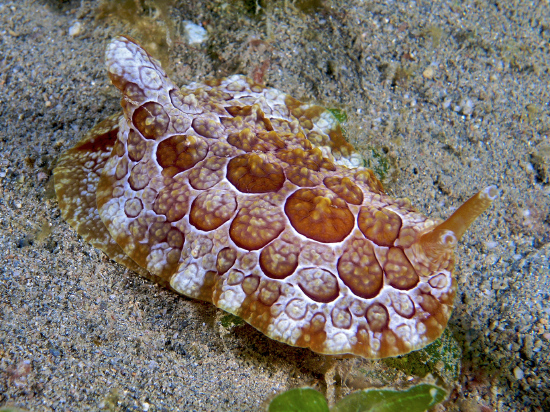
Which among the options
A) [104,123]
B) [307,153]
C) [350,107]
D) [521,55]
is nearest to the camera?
[307,153]

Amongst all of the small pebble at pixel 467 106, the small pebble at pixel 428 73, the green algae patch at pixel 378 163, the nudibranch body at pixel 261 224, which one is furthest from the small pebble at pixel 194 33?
the small pebble at pixel 467 106

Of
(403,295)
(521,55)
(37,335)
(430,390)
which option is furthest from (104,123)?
(521,55)

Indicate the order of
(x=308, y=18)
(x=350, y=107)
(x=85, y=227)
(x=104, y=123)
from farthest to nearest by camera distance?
(x=308, y=18)
(x=350, y=107)
(x=104, y=123)
(x=85, y=227)

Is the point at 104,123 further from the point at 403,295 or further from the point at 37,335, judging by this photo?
the point at 403,295

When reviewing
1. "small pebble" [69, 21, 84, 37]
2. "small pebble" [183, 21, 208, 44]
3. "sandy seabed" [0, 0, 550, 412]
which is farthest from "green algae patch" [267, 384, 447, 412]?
"small pebble" [69, 21, 84, 37]

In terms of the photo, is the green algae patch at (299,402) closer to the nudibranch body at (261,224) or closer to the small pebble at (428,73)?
the nudibranch body at (261,224)

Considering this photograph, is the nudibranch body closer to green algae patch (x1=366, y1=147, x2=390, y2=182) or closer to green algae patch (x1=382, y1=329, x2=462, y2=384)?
green algae patch (x1=382, y1=329, x2=462, y2=384)
